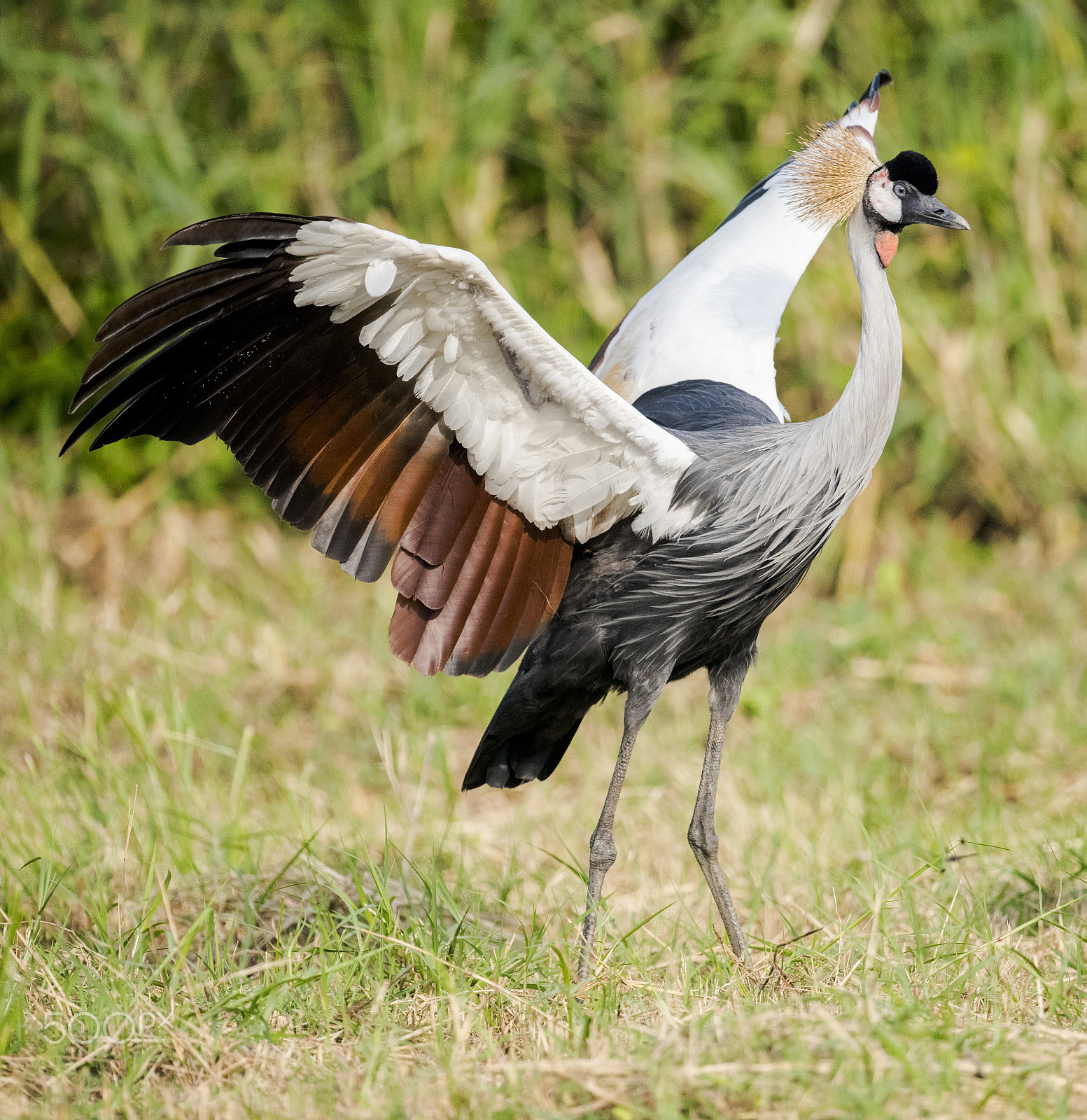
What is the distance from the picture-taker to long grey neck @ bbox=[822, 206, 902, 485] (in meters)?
2.88

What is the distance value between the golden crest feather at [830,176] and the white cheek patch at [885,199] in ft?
0.09

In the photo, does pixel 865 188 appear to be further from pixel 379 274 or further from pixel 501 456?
pixel 379 274

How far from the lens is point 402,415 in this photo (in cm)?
277

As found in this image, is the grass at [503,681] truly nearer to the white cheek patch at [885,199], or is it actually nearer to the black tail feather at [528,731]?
the black tail feather at [528,731]

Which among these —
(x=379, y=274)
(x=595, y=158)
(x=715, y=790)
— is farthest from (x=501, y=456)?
(x=595, y=158)

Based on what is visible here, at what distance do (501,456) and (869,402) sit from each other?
2.71ft

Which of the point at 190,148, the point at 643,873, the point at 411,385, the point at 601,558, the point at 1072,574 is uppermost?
the point at 190,148

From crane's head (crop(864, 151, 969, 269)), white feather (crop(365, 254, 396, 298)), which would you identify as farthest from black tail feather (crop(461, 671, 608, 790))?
crane's head (crop(864, 151, 969, 269))

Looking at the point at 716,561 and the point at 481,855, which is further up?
the point at 716,561

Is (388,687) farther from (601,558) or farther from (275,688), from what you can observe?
(601,558)

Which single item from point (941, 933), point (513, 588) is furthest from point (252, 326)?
point (941, 933)

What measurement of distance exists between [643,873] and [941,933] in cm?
100

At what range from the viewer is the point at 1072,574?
17.8 feet

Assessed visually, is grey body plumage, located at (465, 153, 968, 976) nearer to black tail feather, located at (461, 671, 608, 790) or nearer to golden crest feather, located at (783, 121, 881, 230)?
black tail feather, located at (461, 671, 608, 790)
